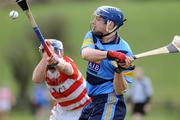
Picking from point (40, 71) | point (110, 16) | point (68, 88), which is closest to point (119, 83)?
point (110, 16)

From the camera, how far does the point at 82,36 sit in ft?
116

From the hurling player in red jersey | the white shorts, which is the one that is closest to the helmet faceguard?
the hurling player in red jersey

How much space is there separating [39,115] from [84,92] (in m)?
15.4

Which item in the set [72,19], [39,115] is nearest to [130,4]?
[72,19]

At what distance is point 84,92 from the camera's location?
431 inches

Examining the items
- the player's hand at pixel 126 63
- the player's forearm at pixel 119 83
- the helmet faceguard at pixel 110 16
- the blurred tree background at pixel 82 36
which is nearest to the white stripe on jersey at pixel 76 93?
the player's forearm at pixel 119 83

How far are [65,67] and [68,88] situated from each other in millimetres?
579

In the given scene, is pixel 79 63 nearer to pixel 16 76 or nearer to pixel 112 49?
pixel 16 76

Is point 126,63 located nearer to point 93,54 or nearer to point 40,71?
point 93,54

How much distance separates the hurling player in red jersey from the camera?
10281mm

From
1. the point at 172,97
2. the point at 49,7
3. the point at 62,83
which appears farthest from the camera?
the point at 49,7

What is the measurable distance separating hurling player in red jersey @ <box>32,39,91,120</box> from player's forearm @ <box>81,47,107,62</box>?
2.15ft

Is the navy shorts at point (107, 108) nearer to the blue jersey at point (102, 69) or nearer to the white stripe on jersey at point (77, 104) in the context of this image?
the blue jersey at point (102, 69)

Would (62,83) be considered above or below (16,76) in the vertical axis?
Answer: above
